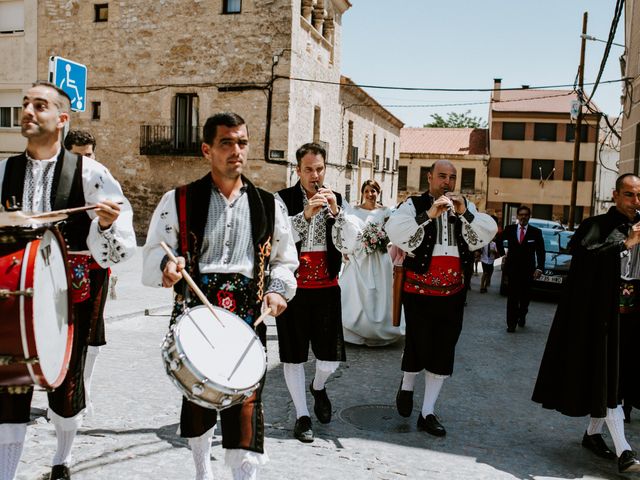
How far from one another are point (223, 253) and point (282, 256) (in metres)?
0.38

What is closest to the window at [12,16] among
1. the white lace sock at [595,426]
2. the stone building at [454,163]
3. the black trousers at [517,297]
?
the black trousers at [517,297]

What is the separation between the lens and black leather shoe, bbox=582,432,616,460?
464 cm

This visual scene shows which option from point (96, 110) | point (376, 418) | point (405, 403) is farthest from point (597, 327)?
point (96, 110)

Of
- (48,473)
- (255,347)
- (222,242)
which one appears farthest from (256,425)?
(48,473)

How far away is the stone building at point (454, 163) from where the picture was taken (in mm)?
48562

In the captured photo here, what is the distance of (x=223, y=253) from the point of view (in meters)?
3.32

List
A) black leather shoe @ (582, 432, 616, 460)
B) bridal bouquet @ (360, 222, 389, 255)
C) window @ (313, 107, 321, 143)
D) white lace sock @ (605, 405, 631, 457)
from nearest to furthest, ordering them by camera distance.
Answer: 1. white lace sock @ (605, 405, 631, 457)
2. black leather shoe @ (582, 432, 616, 460)
3. bridal bouquet @ (360, 222, 389, 255)
4. window @ (313, 107, 321, 143)

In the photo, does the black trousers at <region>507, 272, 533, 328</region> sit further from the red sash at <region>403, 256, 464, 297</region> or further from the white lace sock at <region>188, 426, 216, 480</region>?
the white lace sock at <region>188, 426, 216, 480</region>

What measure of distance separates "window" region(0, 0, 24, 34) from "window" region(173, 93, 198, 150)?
6.76 m

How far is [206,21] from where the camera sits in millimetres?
22016

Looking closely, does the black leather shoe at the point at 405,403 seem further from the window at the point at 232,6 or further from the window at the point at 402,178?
the window at the point at 402,178

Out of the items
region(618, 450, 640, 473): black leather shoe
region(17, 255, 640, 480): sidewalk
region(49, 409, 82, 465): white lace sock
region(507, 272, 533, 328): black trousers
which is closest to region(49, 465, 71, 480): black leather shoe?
region(49, 409, 82, 465): white lace sock

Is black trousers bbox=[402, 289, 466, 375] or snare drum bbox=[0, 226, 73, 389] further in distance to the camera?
black trousers bbox=[402, 289, 466, 375]

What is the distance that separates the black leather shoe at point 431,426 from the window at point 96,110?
21.5 meters
